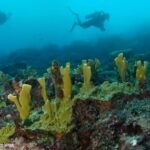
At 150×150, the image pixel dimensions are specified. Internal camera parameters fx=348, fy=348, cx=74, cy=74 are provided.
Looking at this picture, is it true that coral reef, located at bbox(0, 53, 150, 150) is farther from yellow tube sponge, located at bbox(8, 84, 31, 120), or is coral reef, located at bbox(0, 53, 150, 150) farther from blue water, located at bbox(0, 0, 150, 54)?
blue water, located at bbox(0, 0, 150, 54)

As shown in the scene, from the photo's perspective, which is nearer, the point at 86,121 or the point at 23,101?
the point at 86,121

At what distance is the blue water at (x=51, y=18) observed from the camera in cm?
8925

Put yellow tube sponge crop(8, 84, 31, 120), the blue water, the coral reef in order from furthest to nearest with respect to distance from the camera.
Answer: the blue water → yellow tube sponge crop(8, 84, 31, 120) → the coral reef

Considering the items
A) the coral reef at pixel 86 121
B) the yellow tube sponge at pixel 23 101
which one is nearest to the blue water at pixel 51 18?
the yellow tube sponge at pixel 23 101


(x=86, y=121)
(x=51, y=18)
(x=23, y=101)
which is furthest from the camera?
(x=51, y=18)

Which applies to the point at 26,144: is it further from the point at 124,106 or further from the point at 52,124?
the point at 124,106

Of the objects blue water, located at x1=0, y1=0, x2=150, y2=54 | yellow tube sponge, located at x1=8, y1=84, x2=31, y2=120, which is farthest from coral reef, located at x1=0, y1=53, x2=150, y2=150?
blue water, located at x1=0, y1=0, x2=150, y2=54

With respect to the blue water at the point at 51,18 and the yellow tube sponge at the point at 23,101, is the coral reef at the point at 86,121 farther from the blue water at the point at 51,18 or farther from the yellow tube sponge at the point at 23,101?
the blue water at the point at 51,18

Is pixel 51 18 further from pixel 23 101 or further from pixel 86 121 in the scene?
pixel 86 121

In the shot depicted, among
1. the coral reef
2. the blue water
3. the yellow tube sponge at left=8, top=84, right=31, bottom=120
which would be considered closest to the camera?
the coral reef

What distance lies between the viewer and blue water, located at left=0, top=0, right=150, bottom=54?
89250 millimetres

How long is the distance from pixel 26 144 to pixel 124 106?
1376 millimetres

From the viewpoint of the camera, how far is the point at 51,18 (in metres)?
117

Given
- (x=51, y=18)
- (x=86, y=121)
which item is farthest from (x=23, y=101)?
(x=51, y=18)
